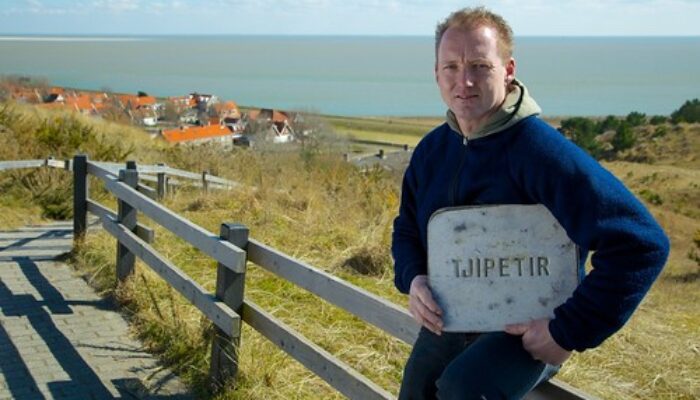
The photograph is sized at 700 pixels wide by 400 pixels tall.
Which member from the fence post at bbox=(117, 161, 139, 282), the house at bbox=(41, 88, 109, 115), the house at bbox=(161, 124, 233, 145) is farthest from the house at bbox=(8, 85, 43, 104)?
the fence post at bbox=(117, 161, 139, 282)

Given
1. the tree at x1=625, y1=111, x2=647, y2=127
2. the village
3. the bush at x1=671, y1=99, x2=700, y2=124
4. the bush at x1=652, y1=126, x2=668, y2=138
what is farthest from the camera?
the tree at x1=625, y1=111, x2=647, y2=127

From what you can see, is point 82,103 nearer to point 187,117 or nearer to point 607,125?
point 187,117

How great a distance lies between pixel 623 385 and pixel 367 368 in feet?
5.14

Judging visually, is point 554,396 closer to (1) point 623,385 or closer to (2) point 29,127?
(1) point 623,385

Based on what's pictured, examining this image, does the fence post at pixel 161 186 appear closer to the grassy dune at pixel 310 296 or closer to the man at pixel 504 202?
the grassy dune at pixel 310 296

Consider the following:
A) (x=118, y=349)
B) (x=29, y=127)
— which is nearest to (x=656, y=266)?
(x=118, y=349)

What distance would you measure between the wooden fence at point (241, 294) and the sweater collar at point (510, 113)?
0.82m

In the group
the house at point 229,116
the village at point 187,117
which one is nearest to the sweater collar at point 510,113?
the village at point 187,117

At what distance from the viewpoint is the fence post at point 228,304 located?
494 centimetres

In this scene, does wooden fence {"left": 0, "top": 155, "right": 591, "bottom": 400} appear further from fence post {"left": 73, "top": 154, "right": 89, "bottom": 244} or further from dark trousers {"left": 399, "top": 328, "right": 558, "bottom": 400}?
fence post {"left": 73, "top": 154, "right": 89, "bottom": 244}

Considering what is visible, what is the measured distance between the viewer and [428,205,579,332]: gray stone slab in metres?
2.41

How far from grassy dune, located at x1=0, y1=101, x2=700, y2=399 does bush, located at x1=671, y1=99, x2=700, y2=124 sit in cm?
3747

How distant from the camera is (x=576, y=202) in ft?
7.28

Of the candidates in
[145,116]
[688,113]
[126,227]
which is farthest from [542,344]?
[688,113]
